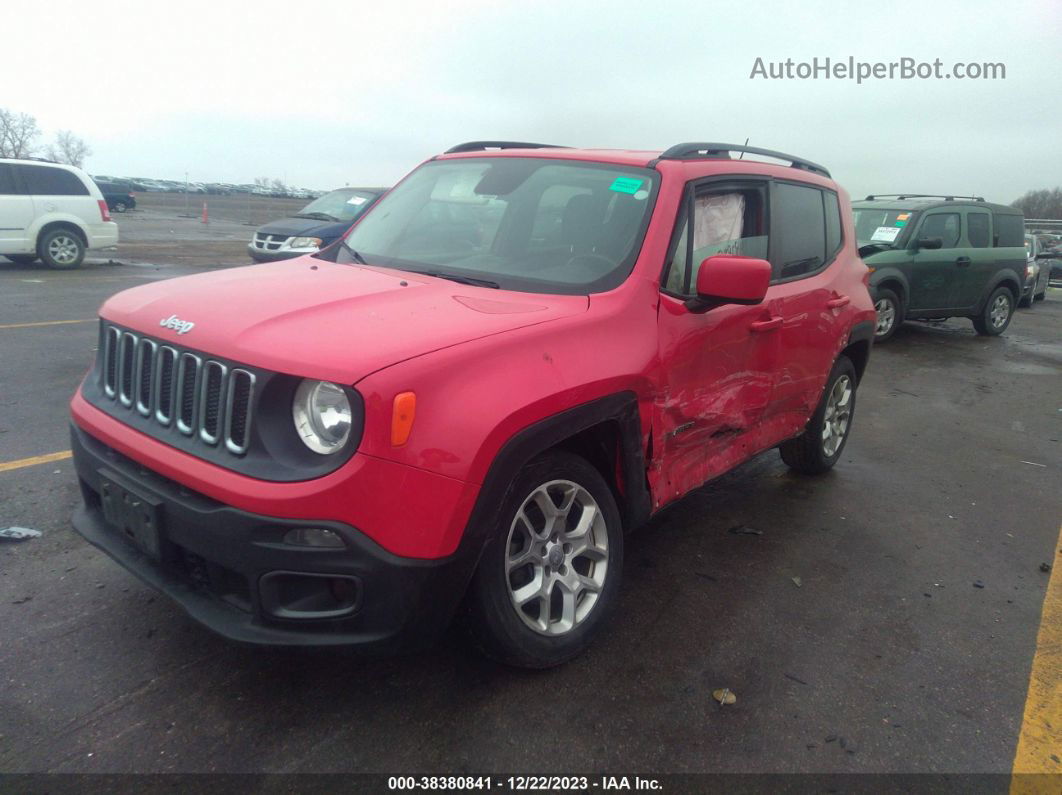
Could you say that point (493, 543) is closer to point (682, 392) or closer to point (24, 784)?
point (682, 392)

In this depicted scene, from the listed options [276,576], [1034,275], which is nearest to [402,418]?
[276,576]

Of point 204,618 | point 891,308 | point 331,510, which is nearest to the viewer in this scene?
point 331,510

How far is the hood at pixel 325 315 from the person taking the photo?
241 cm

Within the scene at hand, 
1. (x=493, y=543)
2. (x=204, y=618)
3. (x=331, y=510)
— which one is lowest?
(x=204, y=618)

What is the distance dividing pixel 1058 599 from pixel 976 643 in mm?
808

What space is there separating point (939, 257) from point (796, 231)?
8.30 meters

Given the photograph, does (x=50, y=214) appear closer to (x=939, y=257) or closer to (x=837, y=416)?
(x=837, y=416)

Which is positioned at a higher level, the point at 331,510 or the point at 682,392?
the point at 682,392

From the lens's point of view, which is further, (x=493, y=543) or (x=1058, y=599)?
(x=1058, y=599)

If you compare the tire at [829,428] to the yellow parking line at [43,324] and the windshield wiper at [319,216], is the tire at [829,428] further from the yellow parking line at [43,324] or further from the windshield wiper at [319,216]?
the windshield wiper at [319,216]

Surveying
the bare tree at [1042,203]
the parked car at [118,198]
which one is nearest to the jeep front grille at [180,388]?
the parked car at [118,198]

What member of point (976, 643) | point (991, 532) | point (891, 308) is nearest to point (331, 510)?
point (976, 643)

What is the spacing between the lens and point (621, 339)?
9.90ft

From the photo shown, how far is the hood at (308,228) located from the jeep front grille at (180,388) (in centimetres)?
988
